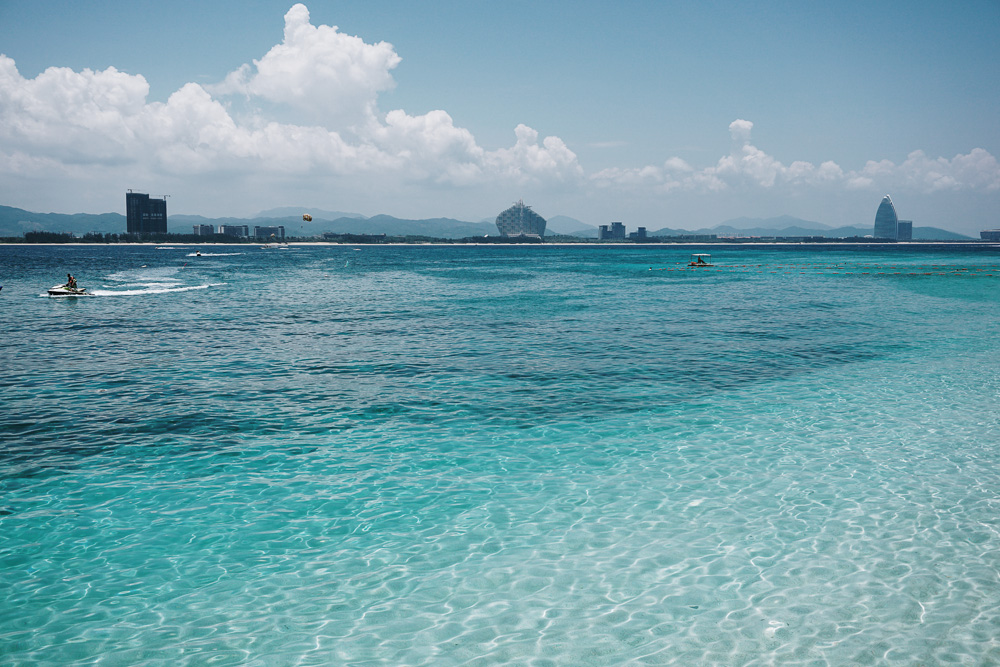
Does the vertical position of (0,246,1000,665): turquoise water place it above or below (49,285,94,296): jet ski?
below

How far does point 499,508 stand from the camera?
13.6 m

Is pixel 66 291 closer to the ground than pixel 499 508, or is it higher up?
higher up

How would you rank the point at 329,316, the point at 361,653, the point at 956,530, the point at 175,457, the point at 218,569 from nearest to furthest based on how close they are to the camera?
the point at 361,653, the point at 218,569, the point at 956,530, the point at 175,457, the point at 329,316

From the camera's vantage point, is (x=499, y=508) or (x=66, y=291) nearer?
(x=499, y=508)

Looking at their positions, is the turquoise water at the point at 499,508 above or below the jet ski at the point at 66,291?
below

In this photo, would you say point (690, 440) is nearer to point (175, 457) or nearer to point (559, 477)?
point (559, 477)

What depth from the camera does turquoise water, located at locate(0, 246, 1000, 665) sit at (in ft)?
30.6

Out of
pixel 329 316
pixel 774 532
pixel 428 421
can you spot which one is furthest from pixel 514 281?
pixel 774 532

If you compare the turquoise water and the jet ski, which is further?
the jet ski

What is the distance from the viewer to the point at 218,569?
11055 millimetres

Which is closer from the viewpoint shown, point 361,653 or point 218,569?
point 361,653

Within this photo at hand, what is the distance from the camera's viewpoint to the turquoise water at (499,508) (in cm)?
934

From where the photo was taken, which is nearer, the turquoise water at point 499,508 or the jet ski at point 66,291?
the turquoise water at point 499,508

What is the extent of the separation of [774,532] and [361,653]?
26.0 feet
